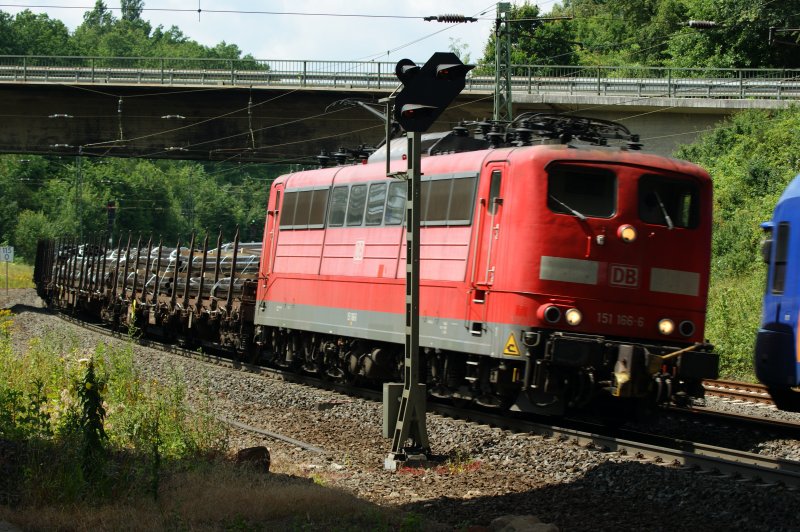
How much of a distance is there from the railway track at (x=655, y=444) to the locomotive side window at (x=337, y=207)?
2.62m

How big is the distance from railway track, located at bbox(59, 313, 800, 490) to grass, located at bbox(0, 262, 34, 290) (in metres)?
53.2

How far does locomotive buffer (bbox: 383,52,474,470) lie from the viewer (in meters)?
10.8

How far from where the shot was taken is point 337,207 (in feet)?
54.9

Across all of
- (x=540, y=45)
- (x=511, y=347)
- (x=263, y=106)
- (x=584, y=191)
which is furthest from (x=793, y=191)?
(x=540, y=45)

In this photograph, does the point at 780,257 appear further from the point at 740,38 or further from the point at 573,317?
the point at 740,38

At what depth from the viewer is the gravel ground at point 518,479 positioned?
858 cm

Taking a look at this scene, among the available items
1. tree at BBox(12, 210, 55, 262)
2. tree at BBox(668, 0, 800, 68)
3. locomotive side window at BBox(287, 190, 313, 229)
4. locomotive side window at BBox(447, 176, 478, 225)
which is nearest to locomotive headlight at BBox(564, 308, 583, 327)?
locomotive side window at BBox(447, 176, 478, 225)

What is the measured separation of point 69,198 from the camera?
75625mm

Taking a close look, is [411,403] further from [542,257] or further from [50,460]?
[50,460]

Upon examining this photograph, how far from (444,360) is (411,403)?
3218 millimetres

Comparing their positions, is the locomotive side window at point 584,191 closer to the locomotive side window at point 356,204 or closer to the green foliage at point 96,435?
the locomotive side window at point 356,204

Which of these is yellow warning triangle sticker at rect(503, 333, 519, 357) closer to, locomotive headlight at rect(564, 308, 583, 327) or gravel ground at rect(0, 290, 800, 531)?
locomotive headlight at rect(564, 308, 583, 327)

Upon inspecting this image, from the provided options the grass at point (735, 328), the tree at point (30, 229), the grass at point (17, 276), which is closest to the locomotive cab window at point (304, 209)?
the grass at point (735, 328)

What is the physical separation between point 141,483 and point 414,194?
3968 mm
